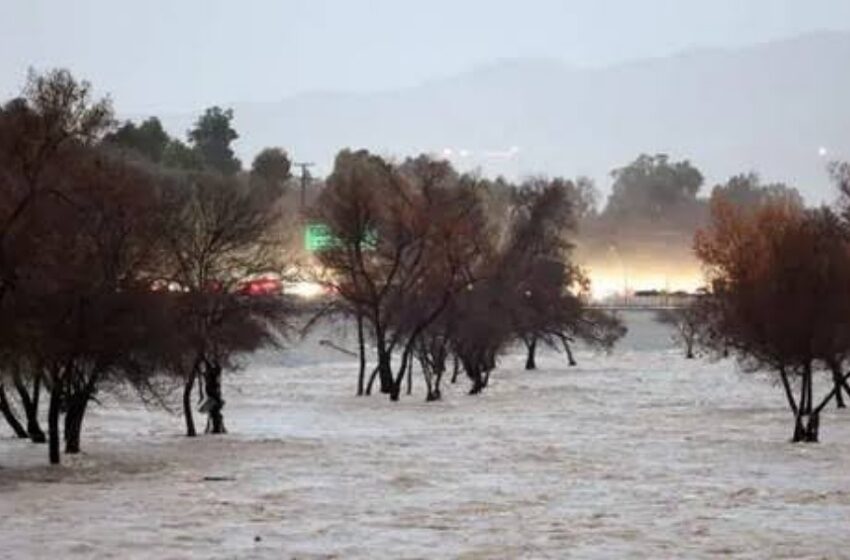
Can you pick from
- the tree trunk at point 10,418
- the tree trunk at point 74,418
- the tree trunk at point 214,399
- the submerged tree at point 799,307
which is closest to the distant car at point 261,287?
the tree trunk at point 214,399

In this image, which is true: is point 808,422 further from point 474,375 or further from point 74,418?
point 474,375

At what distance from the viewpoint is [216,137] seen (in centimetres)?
15088

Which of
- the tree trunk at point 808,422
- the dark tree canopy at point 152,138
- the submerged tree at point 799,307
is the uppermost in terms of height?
the dark tree canopy at point 152,138

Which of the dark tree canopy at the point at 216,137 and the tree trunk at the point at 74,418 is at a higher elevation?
the dark tree canopy at the point at 216,137

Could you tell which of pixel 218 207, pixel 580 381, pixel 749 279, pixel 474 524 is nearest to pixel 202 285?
pixel 218 207

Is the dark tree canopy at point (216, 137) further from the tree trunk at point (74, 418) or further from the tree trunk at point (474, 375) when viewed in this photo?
the tree trunk at point (74, 418)

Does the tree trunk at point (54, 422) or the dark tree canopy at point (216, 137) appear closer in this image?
the tree trunk at point (54, 422)

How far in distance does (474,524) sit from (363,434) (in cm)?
1835

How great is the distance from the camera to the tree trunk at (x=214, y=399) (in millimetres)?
38281

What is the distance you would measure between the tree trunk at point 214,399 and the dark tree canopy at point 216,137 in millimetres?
107588

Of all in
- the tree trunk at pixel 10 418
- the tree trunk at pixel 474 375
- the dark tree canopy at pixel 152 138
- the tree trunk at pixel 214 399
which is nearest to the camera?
the tree trunk at pixel 10 418

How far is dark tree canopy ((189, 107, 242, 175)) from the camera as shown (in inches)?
5807

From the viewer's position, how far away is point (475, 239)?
64.8m

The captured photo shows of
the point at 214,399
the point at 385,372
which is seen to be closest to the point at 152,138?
the point at 385,372
